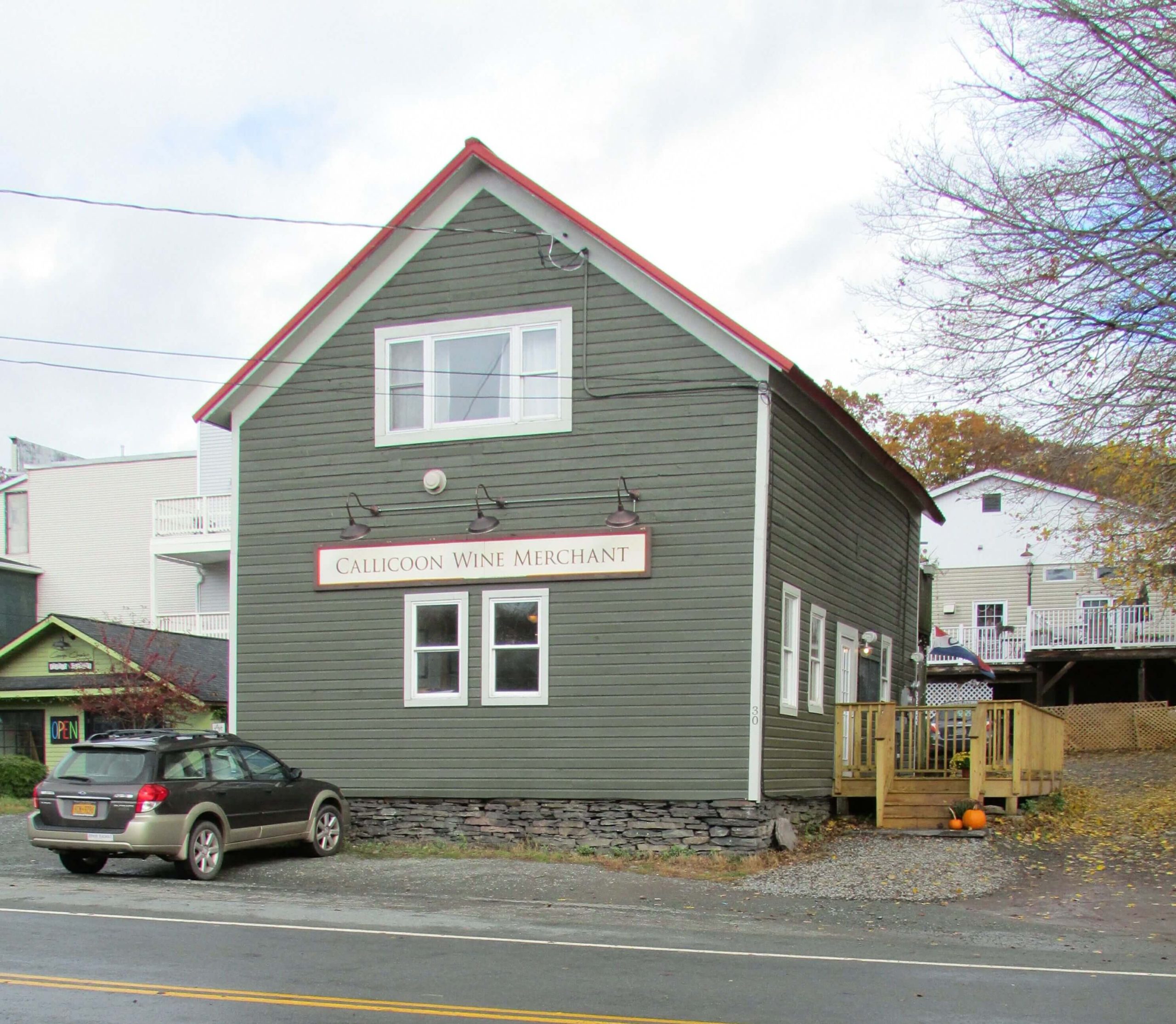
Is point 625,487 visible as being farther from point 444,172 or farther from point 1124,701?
point 1124,701

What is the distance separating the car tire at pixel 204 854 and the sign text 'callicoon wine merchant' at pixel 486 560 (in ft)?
14.8

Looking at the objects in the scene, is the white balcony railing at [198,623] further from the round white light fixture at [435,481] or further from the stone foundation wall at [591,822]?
the round white light fixture at [435,481]

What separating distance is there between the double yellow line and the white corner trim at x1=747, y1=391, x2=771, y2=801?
347 inches

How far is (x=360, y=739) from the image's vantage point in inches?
707

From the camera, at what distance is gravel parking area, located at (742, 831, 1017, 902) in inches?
549

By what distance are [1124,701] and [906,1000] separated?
34197 millimetres

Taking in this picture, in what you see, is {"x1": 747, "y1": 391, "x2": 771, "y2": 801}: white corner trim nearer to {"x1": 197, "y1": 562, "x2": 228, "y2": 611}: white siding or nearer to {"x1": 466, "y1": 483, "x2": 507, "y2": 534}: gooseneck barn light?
{"x1": 466, "y1": 483, "x2": 507, "y2": 534}: gooseneck barn light

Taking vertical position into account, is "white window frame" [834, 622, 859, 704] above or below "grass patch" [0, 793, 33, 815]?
above

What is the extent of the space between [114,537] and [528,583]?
27.1 m

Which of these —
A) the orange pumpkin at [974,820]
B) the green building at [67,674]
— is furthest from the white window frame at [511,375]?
the green building at [67,674]

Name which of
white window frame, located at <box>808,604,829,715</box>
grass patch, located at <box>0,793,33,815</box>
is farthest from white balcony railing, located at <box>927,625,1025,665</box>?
grass patch, located at <box>0,793,33,815</box>

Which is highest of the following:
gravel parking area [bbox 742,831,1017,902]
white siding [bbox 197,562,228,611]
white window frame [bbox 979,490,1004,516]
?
white window frame [bbox 979,490,1004,516]

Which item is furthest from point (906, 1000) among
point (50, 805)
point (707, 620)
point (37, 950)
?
point (50, 805)

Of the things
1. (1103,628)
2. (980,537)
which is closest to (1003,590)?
(980,537)
